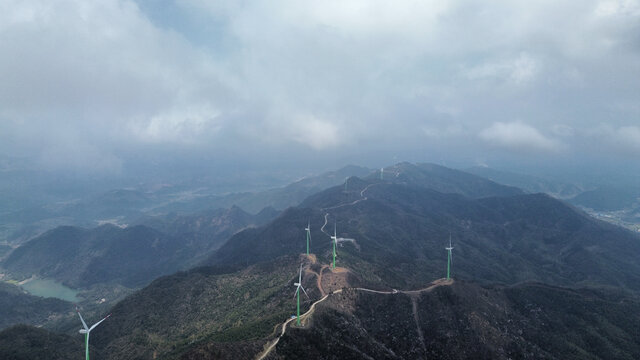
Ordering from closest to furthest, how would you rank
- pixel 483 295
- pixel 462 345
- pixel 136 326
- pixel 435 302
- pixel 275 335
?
1. pixel 275 335
2. pixel 462 345
3. pixel 435 302
4. pixel 483 295
5. pixel 136 326

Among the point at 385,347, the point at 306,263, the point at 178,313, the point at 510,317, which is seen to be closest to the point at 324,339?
the point at 385,347

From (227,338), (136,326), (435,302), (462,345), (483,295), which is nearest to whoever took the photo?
(227,338)

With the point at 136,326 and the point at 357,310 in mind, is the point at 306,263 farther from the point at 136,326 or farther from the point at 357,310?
the point at 136,326

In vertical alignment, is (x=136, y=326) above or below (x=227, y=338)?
below

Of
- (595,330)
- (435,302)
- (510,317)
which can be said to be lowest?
(595,330)

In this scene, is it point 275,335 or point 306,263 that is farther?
point 306,263

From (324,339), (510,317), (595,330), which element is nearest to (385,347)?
(324,339)

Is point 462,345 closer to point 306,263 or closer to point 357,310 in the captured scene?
point 357,310

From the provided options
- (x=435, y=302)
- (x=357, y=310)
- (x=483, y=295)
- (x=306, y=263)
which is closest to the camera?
(x=357, y=310)

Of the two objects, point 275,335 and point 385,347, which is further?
point 385,347
